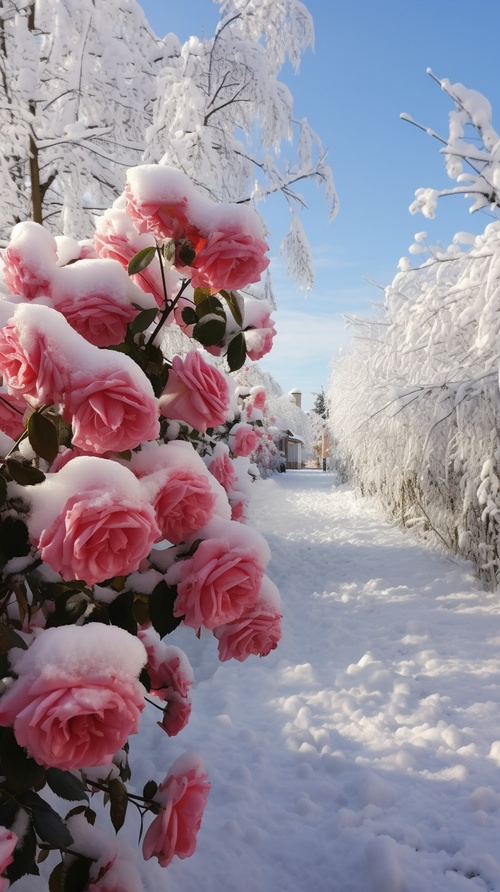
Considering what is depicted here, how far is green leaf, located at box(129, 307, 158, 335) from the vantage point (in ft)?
4.24

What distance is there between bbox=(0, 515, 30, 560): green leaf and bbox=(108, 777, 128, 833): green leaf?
27.0 inches

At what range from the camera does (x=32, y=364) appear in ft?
3.49

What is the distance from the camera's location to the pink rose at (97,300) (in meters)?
1.29

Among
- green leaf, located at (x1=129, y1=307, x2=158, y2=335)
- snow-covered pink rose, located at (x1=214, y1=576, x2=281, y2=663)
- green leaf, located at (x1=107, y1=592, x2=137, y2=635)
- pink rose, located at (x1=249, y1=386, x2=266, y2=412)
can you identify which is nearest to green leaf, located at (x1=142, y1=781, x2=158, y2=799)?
snow-covered pink rose, located at (x1=214, y1=576, x2=281, y2=663)

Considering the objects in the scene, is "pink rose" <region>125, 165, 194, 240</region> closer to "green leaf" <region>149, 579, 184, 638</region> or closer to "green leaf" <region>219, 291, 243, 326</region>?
"green leaf" <region>219, 291, 243, 326</region>

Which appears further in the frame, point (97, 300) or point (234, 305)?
point (234, 305)

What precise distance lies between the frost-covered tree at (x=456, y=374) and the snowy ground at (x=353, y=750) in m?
0.85

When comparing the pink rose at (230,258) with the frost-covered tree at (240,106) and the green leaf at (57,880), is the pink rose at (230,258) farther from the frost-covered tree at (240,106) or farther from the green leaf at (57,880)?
the frost-covered tree at (240,106)

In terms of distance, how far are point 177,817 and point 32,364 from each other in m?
1.13

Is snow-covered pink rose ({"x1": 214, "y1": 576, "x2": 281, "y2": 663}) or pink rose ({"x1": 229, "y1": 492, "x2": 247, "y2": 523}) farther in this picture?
pink rose ({"x1": 229, "y1": 492, "x2": 247, "y2": 523})

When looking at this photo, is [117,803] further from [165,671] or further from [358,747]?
[358,747]

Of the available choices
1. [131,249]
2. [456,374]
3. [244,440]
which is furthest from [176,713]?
[456,374]

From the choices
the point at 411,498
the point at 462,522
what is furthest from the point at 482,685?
the point at 411,498

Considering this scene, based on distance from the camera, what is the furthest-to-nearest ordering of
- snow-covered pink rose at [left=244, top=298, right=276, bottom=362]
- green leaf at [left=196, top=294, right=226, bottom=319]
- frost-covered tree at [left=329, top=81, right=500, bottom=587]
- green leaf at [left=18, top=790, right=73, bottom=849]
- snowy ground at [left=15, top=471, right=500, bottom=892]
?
frost-covered tree at [left=329, top=81, right=500, bottom=587] → snowy ground at [left=15, top=471, right=500, bottom=892] → snow-covered pink rose at [left=244, top=298, right=276, bottom=362] → green leaf at [left=196, top=294, right=226, bottom=319] → green leaf at [left=18, top=790, right=73, bottom=849]
